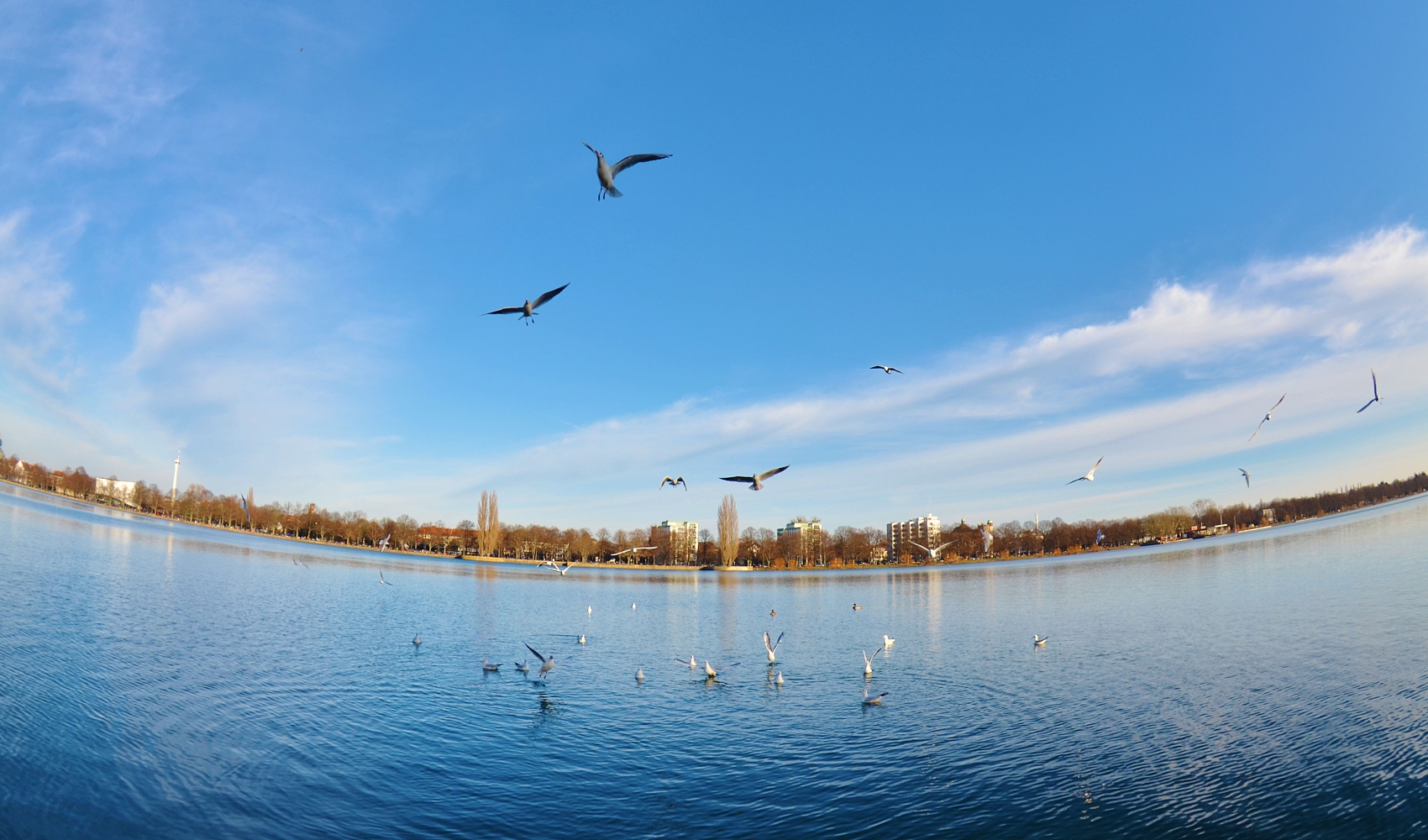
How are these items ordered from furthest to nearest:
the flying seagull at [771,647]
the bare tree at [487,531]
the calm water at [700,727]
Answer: the bare tree at [487,531]
the flying seagull at [771,647]
the calm water at [700,727]

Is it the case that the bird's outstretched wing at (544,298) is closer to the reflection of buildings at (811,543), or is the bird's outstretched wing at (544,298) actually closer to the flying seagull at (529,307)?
the flying seagull at (529,307)

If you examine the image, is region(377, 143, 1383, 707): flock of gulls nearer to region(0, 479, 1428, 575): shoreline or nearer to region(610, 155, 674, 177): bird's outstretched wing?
region(610, 155, 674, 177): bird's outstretched wing

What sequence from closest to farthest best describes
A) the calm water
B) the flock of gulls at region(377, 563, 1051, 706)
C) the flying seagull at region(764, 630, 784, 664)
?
the calm water
the flock of gulls at region(377, 563, 1051, 706)
the flying seagull at region(764, 630, 784, 664)

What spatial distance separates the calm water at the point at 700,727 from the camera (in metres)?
11.3

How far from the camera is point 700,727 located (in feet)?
55.2

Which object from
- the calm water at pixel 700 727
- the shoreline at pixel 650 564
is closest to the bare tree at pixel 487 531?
the shoreline at pixel 650 564

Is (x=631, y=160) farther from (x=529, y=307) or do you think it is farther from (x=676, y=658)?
(x=676, y=658)

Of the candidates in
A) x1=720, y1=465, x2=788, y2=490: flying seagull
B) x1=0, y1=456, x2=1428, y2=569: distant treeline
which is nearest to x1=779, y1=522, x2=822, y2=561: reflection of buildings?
x1=0, y1=456, x2=1428, y2=569: distant treeline

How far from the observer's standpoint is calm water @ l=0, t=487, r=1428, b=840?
37.2 feet

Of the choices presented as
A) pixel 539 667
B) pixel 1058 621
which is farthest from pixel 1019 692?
pixel 1058 621

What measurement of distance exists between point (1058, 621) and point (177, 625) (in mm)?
39744

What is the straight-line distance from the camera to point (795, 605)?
51.9 metres

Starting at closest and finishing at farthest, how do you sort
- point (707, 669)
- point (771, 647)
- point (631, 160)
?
point (631, 160) → point (707, 669) → point (771, 647)

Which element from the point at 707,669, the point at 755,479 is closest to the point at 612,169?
the point at 755,479
